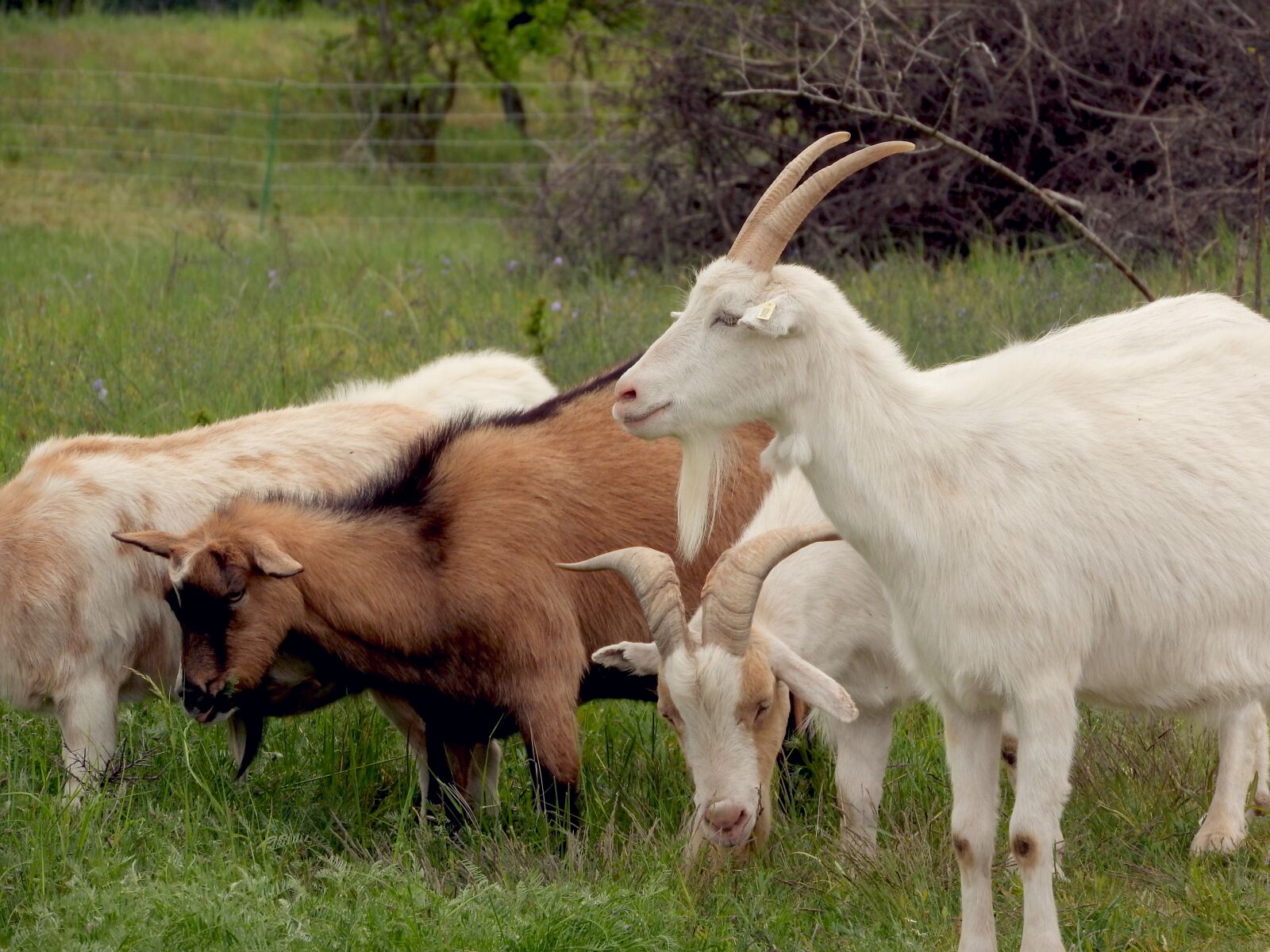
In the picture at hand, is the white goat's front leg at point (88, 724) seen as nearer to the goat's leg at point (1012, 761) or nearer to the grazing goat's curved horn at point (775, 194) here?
the grazing goat's curved horn at point (775, 194)

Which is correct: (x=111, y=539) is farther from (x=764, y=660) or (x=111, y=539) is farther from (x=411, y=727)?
(x=764, y=660)

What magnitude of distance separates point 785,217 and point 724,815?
159cm

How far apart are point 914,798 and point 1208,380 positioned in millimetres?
1609

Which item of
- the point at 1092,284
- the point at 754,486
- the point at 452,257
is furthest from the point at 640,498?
the point at 452,257

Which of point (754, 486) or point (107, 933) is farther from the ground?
point (754, 486)

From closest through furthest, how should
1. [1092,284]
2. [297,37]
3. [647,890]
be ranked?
1. [647,890]
2. [1092,284]
3. [297,37]

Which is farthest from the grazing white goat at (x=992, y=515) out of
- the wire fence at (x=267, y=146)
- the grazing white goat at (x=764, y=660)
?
the wire fence at (x=267, y=146)

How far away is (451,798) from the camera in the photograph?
487 cm

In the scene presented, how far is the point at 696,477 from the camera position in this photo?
3.93m

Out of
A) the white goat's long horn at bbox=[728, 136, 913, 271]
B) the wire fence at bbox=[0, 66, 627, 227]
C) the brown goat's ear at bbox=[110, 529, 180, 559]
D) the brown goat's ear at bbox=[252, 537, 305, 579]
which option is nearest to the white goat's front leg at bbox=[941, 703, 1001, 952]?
the white goat's long horn at bbox=[728, 136, 913, 271]

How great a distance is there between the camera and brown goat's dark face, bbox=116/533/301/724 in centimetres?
450

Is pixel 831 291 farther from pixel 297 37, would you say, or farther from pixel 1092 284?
pixel 297 37

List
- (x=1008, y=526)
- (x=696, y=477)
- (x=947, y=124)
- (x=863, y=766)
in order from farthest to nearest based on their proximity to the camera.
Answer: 1. (x=947, y=124)
2. (x=863, y=766)
3. (x=696, y=477)
4. (x=1008, y=526)

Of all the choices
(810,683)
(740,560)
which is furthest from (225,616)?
(810,683)
